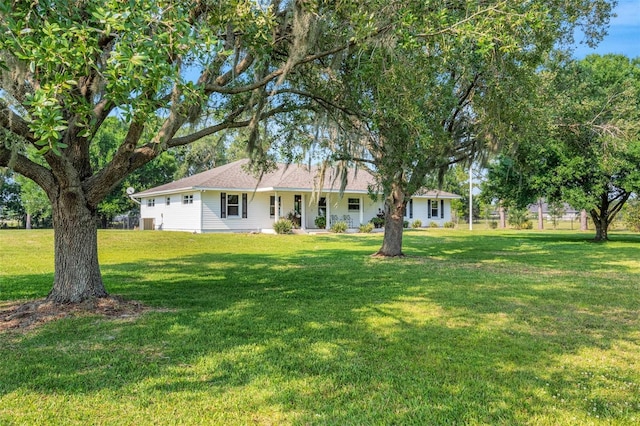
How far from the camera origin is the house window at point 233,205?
926 inches

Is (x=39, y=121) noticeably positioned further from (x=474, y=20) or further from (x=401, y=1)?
(x=474, y=20)

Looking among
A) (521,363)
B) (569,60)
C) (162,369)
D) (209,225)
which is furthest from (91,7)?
(209,225)

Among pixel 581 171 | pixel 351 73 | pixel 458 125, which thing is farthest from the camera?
pixel 581 171

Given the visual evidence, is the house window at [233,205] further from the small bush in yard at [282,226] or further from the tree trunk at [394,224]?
the tree trunk at [394,224]

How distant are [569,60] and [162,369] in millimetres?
13435

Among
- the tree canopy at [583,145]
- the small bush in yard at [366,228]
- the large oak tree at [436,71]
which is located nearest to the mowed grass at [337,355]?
the large oak tree at [436,71]

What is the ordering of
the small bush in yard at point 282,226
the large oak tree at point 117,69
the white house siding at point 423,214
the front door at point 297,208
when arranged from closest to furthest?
1. the large oak tree at point 117,69
2. the small bush in yard at point 282,226
3. the front door at point 297,208
4. the white house siding at point 423,214

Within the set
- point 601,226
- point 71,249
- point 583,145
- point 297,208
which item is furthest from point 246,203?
point 71,249

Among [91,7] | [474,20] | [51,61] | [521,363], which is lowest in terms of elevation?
[521,363]

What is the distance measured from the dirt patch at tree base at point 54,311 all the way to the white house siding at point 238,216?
52.9ft

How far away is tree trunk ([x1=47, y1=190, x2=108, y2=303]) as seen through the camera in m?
6.06

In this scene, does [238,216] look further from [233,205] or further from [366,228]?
[366,228]

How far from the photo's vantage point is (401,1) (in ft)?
18.4

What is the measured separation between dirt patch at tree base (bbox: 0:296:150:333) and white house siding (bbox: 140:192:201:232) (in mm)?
16592
